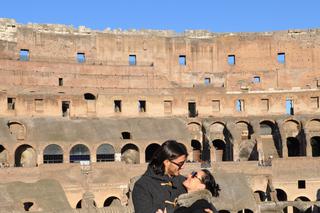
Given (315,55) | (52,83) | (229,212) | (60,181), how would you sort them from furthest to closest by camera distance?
(315,55) → (52,83) → (60,181) → (229,212)

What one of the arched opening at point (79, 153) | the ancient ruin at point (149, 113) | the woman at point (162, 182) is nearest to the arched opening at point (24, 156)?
the ancient ruin at point (149, 113)

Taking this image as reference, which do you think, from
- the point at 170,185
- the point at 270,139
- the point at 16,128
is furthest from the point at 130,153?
the point at 170,185

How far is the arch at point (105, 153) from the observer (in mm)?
35375

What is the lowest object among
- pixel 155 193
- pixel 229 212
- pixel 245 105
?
pixel 229 212

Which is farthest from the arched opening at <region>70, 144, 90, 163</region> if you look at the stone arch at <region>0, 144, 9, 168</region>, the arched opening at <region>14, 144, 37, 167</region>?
the stone arch at <region>0, 144, 9, 168</region>

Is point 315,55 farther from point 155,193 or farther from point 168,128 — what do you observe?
point 155,193

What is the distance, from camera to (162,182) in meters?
5.08

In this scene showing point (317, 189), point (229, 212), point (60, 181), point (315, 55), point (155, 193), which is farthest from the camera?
point (315, 55)

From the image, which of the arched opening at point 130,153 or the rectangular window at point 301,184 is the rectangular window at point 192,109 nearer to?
the arched opening at point 130,153

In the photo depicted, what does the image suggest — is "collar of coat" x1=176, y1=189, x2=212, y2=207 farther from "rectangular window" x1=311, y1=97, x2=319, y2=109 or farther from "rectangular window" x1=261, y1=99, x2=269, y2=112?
"rectangular window" x1=311, y1=97, x2=319, y2=109

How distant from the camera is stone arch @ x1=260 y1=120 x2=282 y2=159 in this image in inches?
1540

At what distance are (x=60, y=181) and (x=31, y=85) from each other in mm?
12258

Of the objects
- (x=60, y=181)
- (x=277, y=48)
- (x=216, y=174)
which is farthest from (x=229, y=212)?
(x=277, y=48)

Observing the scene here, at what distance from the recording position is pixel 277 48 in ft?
153
